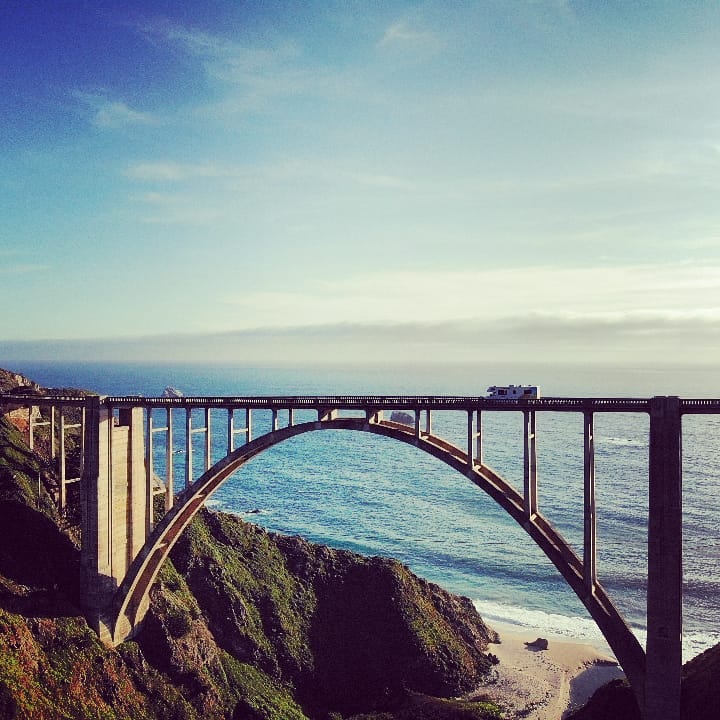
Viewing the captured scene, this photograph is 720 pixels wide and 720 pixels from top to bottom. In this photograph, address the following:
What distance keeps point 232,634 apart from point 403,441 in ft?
61.2

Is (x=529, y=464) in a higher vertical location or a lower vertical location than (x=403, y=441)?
lower

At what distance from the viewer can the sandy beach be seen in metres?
41.8

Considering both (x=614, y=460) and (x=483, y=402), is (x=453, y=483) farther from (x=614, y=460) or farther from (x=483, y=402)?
(x=483, y=402)

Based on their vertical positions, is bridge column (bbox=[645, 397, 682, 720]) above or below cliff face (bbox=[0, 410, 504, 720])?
above

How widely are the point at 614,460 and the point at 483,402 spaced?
287 feet

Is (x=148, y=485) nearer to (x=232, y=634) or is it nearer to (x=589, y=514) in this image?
(x=232, y=634)

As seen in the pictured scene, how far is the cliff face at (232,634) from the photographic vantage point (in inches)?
1235

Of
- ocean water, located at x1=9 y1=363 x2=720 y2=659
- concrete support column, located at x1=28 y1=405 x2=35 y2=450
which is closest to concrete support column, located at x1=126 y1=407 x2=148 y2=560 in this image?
concrete support column, located at x1=28 y1=405 x2=35 y2=450

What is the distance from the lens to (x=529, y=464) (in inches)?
1171

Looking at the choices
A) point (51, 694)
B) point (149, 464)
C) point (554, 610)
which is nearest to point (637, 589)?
point (554, 610)

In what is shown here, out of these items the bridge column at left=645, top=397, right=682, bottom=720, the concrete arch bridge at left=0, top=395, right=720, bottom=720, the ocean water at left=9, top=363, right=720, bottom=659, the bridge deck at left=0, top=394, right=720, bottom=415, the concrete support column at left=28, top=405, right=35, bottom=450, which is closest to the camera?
the bridge column at left=645, top=397, right=682, bottom=720

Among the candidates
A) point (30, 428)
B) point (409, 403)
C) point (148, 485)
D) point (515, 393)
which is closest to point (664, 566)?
point (515, 393)

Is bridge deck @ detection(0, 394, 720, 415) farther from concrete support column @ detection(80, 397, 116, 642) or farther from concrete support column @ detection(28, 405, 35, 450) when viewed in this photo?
concrete support column @ detection(80, 397, 116, 642)

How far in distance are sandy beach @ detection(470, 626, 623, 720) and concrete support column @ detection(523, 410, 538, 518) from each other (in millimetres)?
18536
